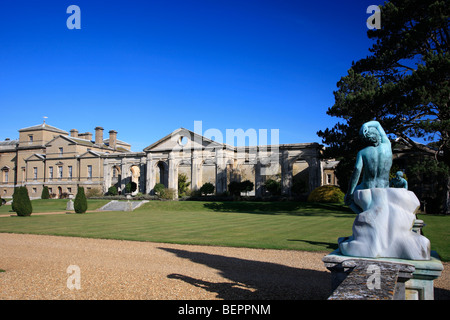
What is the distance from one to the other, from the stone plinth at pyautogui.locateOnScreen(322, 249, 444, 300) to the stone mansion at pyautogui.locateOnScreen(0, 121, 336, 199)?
1387 inches

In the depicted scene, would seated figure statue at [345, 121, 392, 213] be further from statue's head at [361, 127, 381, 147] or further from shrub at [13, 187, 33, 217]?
shrub at [13, 187, 33, 217]

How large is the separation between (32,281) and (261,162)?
123 feet

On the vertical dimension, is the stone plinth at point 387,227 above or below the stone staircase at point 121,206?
above

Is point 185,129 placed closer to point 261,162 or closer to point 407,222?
point 261,162

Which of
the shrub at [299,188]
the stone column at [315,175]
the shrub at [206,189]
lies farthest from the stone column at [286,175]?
the shrub at [206,189]

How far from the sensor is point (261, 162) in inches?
1719

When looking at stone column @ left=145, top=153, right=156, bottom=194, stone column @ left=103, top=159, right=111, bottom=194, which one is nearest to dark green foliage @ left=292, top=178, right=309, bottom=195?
stone column @ left=145, top=153, right=156, bottom=194


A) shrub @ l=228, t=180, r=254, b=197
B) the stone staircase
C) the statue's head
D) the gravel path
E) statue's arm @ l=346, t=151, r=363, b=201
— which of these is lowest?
the stone staircase

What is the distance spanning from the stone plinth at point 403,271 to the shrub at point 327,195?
30080mm

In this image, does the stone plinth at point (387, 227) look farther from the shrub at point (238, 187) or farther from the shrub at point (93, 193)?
the shrub at point (93, 193)

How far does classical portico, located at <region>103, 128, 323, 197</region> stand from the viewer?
41.5 metres

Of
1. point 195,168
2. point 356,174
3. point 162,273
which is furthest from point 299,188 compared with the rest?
point 356,174

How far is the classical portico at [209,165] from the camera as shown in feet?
136
